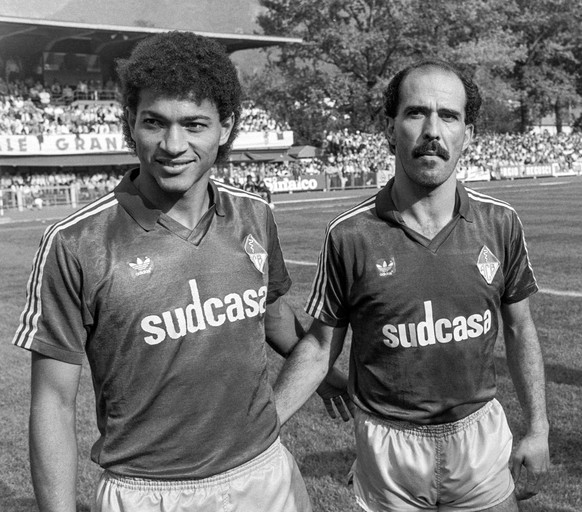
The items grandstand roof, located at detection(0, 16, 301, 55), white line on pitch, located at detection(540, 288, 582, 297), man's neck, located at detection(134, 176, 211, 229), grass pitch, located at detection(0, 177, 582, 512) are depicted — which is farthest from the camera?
grandstand roof, located at detection(0, 16, 301, 55)

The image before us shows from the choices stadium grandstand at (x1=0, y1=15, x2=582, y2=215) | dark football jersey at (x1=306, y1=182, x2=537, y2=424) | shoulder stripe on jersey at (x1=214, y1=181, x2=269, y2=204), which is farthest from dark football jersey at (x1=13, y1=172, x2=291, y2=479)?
stadium grandstand at (x1=0, y1=15, x2=582, y2=215)

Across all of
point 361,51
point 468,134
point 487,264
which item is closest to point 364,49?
point 361,51

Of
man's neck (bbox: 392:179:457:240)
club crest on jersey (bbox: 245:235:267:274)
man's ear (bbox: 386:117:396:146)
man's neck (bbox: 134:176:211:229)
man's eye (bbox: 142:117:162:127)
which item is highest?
man's eye (bbox: 142:117:162:127)

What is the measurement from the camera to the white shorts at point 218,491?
2.64 meters

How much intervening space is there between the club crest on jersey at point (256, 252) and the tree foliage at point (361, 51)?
53110 mm

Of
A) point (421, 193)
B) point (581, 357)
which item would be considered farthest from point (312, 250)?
point (421, 193)

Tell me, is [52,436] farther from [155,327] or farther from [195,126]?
[195,126]

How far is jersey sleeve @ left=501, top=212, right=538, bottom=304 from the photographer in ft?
10.7

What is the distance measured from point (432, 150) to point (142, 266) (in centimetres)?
114

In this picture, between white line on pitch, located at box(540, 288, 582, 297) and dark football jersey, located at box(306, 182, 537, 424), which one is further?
white line on pitch, located at box(540, 288, 582, 297)

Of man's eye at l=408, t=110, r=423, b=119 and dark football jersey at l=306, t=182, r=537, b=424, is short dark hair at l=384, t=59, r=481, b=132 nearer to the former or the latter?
man's eye at l=408, t=110, r=423, b=119

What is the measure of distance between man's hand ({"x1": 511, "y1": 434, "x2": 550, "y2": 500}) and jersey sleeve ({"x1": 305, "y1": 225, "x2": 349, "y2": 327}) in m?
0.85

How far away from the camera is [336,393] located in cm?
345

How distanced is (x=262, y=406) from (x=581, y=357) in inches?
218
